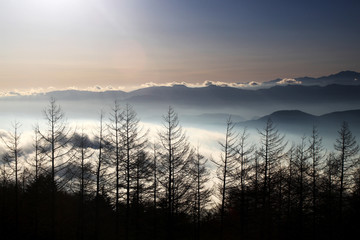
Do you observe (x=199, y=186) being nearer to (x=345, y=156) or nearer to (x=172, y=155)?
(x=172, y=155)

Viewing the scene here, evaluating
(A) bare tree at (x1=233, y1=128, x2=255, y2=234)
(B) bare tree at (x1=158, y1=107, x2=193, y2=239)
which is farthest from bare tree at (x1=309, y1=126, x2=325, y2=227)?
(B) bare tree at (x1=158, y1=107, x2=193, y2=239)

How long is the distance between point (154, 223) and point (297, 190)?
1752 centimetres

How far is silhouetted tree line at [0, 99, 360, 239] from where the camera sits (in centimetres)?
2309

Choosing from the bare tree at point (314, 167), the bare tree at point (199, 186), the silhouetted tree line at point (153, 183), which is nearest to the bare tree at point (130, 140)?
the silhouetted tree line at point (153, 183)

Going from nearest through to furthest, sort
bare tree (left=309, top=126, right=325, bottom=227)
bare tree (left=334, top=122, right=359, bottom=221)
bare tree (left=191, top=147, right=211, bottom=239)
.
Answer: bare tree (left=191, top=147, right=211, bottom=239) → bare tree (left=334, top=122, right=359, bottom=221) → bare tree (left=309, top=126, right=325, bottom=227)

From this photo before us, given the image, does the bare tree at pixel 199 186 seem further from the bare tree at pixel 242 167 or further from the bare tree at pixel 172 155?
the bare tree at pixel 242 167

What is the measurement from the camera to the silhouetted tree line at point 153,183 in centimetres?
2309

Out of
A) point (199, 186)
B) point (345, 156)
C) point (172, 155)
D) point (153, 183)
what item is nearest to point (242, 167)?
point (199, 186)

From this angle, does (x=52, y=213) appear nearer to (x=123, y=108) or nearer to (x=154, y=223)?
(x=154, y=223)

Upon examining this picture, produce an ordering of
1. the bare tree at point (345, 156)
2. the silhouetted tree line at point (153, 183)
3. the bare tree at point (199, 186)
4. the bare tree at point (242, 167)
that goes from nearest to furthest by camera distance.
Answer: the silhouetted tree line at point (153, 183) → the bare tree at point (242, 167) → the bare tree at point (199, 186) → the bare tree at point (345, 156)

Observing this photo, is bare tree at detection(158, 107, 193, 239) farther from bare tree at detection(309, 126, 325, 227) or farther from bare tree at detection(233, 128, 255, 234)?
bare tree at detection(309, 126, 325, 227)

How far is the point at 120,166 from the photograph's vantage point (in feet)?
76.9

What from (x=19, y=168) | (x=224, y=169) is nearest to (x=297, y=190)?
(x=224, y=169)

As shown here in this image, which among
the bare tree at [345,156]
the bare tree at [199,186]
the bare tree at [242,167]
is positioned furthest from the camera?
the bare tree at [345,156]
